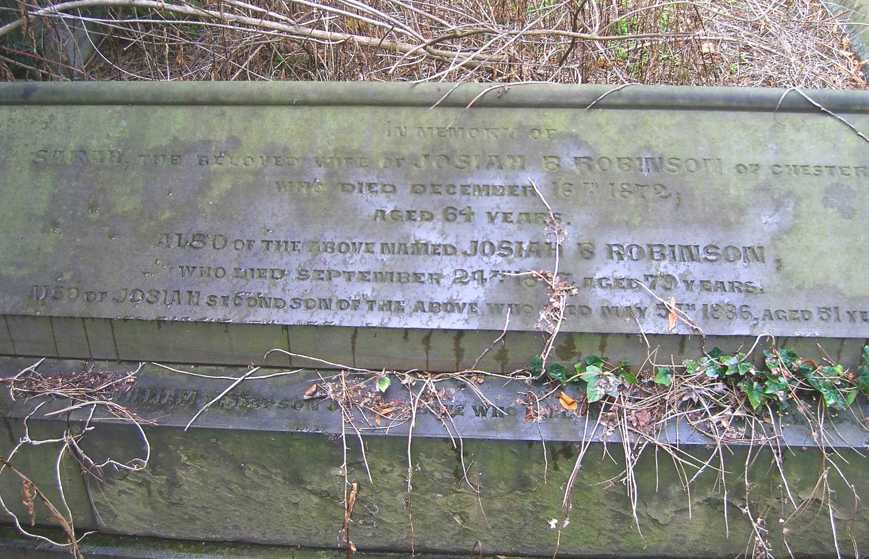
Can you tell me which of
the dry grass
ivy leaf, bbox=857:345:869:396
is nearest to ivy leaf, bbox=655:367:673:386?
ivy leaf, bbox=857:345:869:396

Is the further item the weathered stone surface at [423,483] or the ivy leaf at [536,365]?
the ivy leaf at [536,365]

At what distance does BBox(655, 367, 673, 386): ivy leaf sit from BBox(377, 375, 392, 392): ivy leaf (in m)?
0.94

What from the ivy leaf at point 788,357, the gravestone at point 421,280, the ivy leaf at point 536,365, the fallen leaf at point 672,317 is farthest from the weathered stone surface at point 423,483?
the fallen leaf at point 672,317

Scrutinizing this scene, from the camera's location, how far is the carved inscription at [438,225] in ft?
7.63

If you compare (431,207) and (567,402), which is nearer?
(567,402)

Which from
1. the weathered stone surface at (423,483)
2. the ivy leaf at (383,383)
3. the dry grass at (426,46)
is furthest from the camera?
the dry grass at (426,46)

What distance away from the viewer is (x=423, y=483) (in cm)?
Answer: 228

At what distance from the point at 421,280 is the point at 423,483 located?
71 centimetres

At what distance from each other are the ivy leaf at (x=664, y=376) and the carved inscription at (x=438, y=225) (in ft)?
0.49

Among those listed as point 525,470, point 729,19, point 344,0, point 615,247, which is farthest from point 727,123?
point 729,19

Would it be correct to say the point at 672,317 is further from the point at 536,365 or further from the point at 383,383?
the point at 383,383

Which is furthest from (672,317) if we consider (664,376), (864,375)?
(864,375)

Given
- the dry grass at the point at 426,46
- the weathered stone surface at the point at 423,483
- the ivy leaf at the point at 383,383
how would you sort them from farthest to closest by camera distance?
1. the dry grass at the point at 426,46
2. the ivy leaf at the point at 383,383
3. the weathered stone surface at the point at 423,483

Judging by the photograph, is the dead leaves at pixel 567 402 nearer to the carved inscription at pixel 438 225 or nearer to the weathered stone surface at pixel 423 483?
the weathered stone surface at pixel 423 483
